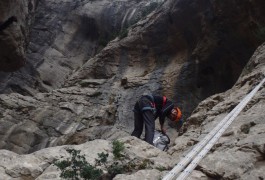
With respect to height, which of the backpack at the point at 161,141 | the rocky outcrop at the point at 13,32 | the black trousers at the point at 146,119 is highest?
the rocky outcrop at the point at 13,32

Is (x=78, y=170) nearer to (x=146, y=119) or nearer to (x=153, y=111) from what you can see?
(x=146, y=119)

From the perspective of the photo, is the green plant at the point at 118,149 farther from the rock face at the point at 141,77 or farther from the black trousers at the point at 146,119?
the rock face at the point at 141,77

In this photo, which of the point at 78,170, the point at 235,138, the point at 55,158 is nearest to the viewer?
the point at 78,170

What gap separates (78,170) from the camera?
5.27 metres

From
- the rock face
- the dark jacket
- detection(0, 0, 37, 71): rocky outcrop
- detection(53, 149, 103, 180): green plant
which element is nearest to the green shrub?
detection(53, 149, 103, 180): green plant

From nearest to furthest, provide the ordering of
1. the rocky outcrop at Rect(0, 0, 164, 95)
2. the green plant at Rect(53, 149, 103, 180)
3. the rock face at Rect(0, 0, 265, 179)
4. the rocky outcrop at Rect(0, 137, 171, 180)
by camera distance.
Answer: the green plant at Rect(53, 149, 103, 180) < the rocky outcrop at Rect(0, 137, 171, 180) < the rock face at Rect(0, 0, 265, 179) < the rocky outcrop at Rect(0, 0, 164, 95)

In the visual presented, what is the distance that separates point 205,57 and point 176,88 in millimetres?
1930

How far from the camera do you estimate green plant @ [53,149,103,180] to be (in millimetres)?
5062

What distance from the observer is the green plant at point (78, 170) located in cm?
506

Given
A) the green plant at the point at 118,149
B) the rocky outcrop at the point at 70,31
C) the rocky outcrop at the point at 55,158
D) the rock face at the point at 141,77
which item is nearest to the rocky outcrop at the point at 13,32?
the rock face at the point at 141,77

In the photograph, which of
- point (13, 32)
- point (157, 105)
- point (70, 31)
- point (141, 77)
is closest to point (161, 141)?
point (157, 105)

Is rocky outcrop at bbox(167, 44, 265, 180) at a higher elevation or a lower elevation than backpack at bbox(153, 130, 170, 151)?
higher

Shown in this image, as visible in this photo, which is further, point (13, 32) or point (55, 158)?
point (13, 32)

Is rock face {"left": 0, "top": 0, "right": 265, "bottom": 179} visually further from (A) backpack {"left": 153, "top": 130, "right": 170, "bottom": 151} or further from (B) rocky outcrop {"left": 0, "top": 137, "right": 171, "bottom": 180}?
(B) rocky outcrop {"left": 0, "top": 137, "right": 171, "bottom": 180}
